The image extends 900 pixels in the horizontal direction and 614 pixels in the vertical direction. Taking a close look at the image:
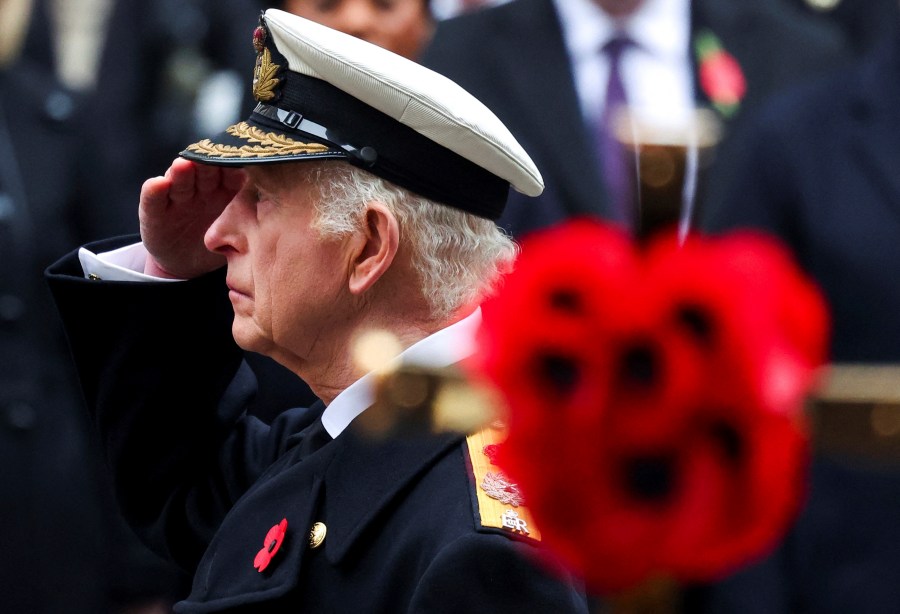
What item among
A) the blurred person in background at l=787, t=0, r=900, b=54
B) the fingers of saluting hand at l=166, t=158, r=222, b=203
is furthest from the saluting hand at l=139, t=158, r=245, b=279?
the blurred person in background at l=787, t=0, r=900, b=54

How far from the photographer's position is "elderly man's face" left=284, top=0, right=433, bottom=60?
456 centimetres

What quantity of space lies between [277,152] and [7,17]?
10.9 ft

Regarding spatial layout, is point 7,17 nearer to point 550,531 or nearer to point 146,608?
point 146,608

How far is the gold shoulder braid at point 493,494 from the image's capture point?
2193 mm

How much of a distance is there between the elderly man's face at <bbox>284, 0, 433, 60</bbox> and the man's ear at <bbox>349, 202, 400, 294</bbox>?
2.09m

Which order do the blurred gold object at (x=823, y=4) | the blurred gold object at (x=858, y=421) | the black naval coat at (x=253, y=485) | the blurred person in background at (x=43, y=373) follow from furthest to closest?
the blurred gold object at (x=823, y=4)
the blurred person in background at (x=43, y=373)
the black naval coat at (x=253, y=485)
the blurred gold object at (x=858, y=421)

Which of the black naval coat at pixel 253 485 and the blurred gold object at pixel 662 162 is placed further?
the black naval coat at pixel 253 485

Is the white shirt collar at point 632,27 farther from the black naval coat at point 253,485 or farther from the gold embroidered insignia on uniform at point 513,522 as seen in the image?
the gold embroidered insignia on uniform at point 513,522

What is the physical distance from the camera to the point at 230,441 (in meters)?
2.98

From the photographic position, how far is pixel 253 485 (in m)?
2.76

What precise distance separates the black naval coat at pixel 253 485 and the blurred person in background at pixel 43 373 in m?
1.99

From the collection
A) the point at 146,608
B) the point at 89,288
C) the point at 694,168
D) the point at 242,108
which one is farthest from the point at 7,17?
the point at 694,168

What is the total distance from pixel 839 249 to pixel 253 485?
3.82 feet

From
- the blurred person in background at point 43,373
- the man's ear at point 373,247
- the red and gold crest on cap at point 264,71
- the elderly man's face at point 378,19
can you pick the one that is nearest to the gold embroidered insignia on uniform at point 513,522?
the man's ear at point 373,247
